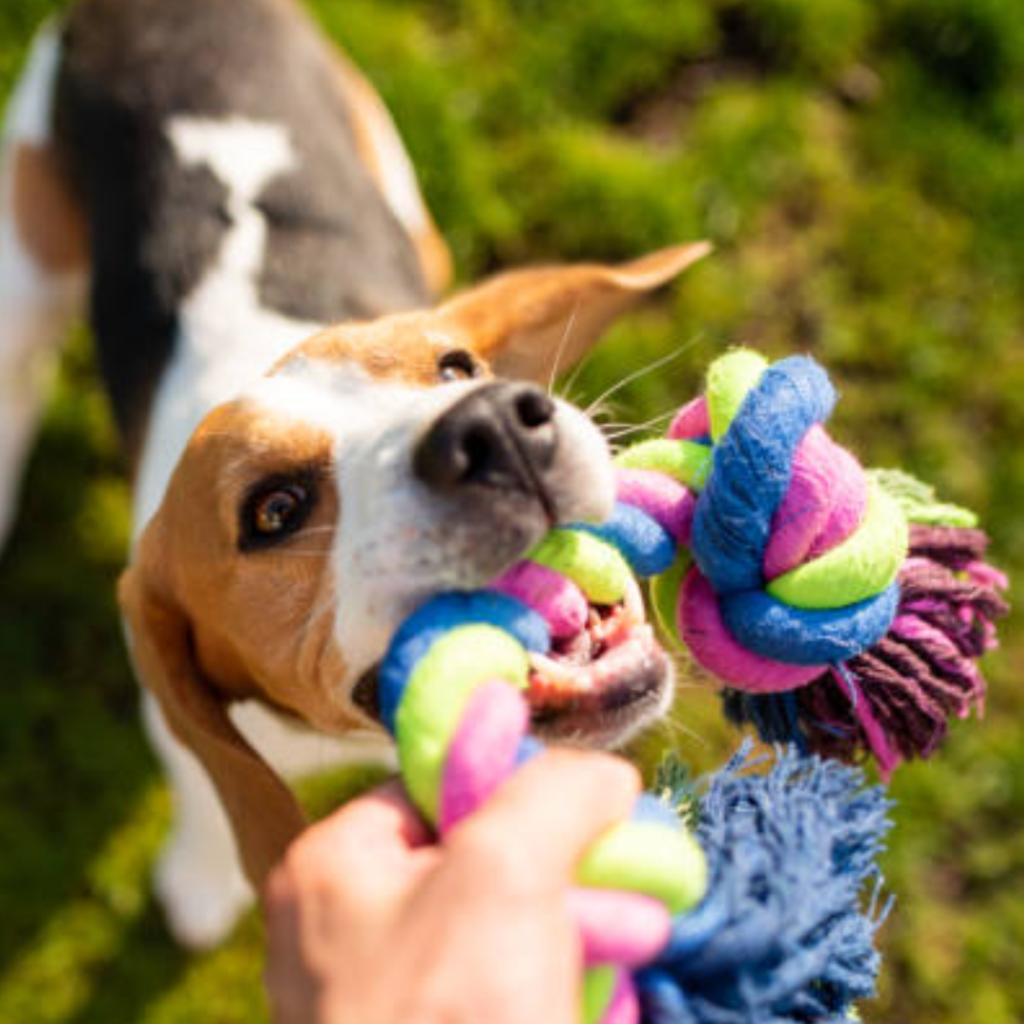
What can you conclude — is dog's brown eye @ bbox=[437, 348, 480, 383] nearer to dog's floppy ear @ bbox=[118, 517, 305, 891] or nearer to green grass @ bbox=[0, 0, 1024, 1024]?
dog's floppy ear @ bbox=[118, 517, 305, 891]

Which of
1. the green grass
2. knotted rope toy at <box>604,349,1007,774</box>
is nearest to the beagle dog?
knotted rope toy at <box>604,349,1007,774</box>

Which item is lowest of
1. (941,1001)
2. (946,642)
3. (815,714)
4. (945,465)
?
(941,1001)

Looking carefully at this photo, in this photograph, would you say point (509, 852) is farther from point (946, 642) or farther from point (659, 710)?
point (946, 642)

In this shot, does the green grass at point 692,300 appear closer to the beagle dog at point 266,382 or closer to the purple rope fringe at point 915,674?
the beagle dog at point 266,382

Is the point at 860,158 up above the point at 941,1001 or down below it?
above

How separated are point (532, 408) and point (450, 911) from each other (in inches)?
37.8

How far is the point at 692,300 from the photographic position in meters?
4.74

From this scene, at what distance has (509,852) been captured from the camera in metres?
1.25

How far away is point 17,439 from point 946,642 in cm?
346

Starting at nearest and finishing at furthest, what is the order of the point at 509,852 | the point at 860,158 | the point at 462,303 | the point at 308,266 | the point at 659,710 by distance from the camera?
the point at 509,852 → the point at 659,710 → the point at 462,303 → the point at 308,266 → the point at 860,158

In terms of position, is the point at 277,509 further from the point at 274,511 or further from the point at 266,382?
the point at 266,382

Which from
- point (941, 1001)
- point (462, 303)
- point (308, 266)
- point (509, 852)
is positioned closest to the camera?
point (509, 852)

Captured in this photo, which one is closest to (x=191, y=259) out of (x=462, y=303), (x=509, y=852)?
(x=462, y=303)

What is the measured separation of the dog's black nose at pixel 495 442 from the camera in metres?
1.94
